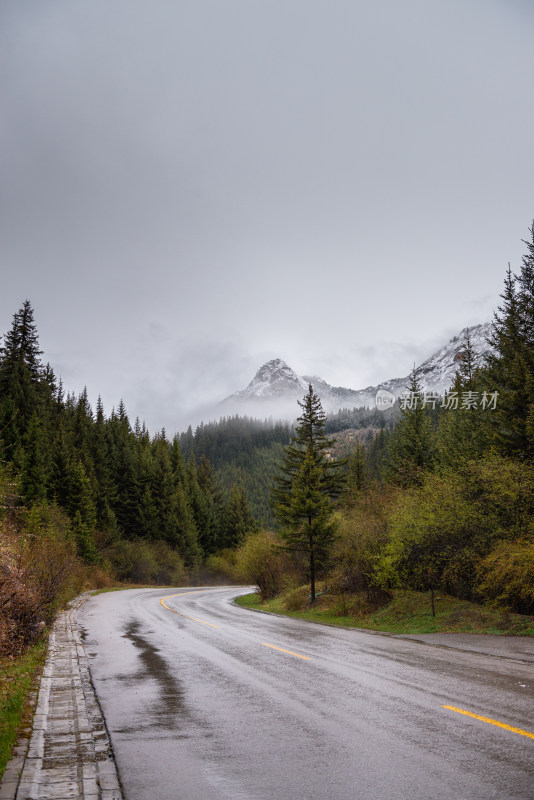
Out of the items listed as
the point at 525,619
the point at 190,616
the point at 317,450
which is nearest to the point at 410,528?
the point at 525,619

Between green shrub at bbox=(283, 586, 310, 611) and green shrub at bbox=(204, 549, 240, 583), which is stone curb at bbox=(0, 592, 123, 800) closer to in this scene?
green shrub at bbox=(283, 586, 310, 611)

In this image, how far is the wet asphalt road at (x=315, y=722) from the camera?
195 inches

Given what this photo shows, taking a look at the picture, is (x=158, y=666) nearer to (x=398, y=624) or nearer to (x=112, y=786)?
(x=112, y=786)

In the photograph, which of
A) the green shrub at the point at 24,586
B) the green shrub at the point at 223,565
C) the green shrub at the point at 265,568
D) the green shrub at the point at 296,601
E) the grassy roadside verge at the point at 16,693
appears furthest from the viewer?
the green shrub at the point at 223,565

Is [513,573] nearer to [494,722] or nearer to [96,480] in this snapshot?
[494,722]

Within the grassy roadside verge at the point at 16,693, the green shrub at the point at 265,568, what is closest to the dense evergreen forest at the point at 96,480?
the green shrub at the point at 265,568

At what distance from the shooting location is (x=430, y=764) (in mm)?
5344

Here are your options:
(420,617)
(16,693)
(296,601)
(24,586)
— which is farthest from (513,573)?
(296,601)

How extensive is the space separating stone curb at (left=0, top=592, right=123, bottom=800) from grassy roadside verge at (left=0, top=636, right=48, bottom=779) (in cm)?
14

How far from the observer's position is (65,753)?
5965mm

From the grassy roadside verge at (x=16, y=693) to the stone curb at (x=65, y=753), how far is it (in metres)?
0.14

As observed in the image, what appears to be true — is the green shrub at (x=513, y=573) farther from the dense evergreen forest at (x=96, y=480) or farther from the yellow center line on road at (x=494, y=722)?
the dense evergreen forest at (x=96, y=480)

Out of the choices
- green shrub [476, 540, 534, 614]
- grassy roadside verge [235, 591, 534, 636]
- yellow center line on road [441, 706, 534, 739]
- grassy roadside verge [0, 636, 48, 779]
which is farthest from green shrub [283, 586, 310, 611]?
yellow center line on road [441, 706, 534, 739]

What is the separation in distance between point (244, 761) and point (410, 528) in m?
16.8
